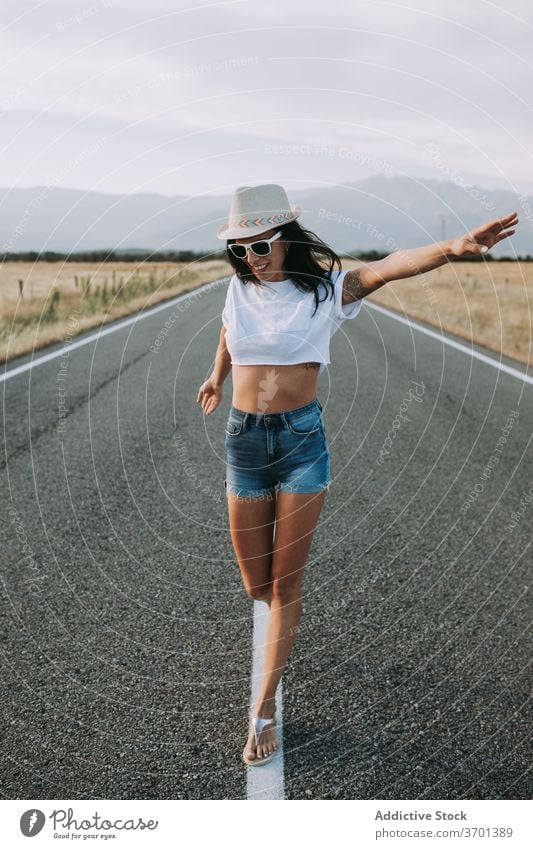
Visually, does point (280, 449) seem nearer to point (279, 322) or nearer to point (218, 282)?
point (279, 322)

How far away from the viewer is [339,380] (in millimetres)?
9391

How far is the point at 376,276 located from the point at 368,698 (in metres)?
1.63

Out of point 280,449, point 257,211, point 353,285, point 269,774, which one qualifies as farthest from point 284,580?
point 257,211

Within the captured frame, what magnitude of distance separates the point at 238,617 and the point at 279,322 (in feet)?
5.58

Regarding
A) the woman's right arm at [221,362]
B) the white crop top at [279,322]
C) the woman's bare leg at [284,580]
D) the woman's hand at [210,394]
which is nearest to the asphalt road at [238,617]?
the woman's bare leg at [284,580]

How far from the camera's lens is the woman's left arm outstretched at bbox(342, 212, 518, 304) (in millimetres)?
2678

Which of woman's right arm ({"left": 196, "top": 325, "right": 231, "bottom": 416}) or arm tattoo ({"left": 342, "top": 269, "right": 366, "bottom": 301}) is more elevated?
arm tattoo ({"left": 342, "top": 269, "right": 366, "bottom": 301})

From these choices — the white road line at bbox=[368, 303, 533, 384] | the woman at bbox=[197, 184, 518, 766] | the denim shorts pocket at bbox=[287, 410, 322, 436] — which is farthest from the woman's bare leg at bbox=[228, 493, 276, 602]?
the white road line at bbox=[368, 303, 533, 384]

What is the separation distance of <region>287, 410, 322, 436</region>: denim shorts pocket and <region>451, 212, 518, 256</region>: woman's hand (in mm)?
727

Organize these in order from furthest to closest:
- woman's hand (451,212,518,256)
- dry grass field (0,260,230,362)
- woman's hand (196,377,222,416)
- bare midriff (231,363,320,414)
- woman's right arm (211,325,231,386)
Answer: dry grass field (0,260,230,362) < woman's hand (196,377,222,416) < woman's right arm (211,325,231,386) < bare midriff (231,363,320,414) < woman's hand (451,212,518,256)

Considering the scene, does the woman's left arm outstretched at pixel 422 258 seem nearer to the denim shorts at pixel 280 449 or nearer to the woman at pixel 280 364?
the woman at pixel 280 364

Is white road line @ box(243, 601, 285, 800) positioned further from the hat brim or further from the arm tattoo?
the hat brim

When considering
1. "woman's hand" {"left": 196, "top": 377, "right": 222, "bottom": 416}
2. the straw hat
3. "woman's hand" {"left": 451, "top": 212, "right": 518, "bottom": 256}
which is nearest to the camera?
"woman's hand" {"left": 451, "top": 212, "right": 518, "bottom": 256}

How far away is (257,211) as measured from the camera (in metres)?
2.83
